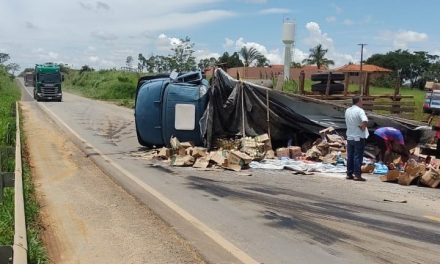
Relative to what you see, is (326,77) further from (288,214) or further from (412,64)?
(412,64)

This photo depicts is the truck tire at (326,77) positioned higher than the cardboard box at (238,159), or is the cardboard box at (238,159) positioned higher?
the truck tire at (326,77)

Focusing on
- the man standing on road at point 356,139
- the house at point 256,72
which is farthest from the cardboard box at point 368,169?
the house at point 256,72

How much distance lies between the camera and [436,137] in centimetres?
1220

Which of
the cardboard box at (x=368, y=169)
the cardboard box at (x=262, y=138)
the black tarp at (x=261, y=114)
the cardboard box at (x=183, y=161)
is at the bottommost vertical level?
the cardboard box at (x=183, y=161)

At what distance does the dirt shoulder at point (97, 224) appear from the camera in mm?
5531

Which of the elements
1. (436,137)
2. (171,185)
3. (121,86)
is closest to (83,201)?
(171,185)

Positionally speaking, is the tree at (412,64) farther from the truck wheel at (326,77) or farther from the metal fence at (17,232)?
the metal fence at (17,232)

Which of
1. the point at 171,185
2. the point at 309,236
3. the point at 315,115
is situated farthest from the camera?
the point at 315,115

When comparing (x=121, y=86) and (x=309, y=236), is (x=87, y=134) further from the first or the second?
(x=121, y=86)

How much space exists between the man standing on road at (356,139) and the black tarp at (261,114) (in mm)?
2441

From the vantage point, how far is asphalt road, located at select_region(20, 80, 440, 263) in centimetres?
575

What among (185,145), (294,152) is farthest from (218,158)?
(294,152)

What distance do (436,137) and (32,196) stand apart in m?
8.79

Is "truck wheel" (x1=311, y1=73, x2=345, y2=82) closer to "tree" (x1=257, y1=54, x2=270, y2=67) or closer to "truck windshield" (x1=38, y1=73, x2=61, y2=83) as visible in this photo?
"truck windshield" (x1=38, y1=73, x2=61, y2=83)
